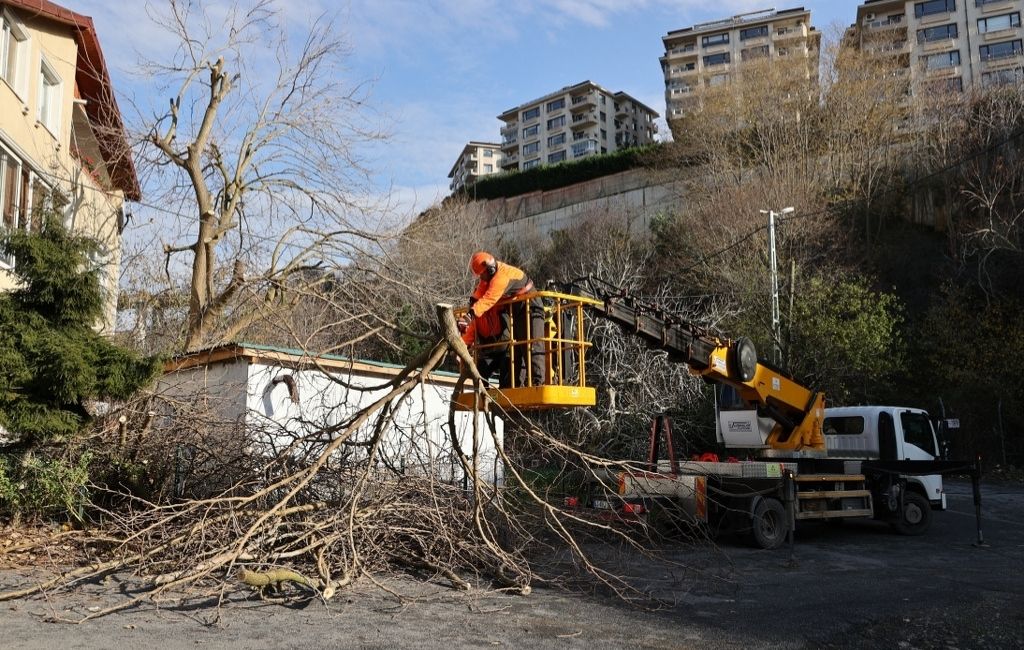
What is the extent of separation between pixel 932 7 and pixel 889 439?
61056 millimetres

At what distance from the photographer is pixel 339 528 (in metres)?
8.31

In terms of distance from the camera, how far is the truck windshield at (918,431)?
1473 centimetres

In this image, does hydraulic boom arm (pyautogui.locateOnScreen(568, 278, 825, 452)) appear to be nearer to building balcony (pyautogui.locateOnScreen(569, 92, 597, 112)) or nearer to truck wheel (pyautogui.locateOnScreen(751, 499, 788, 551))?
truck wheel (pyautogui.locateOnScreen(751, 499, 788, 551))

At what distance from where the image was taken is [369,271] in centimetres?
1289

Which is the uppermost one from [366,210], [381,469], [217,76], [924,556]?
[217,76]

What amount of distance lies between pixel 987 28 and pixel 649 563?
64473 millimetres

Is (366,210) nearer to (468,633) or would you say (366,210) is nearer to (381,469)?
(381,469)

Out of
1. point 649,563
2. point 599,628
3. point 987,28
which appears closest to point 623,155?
point 987,28

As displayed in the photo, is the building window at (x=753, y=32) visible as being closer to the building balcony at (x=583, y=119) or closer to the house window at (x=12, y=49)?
the building balcony at (x=583, y=119)

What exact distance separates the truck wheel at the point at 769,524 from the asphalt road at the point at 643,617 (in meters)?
1.73

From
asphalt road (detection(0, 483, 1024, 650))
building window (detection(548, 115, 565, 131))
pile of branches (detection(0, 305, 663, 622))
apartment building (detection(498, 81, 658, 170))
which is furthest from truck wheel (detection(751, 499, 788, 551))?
building window (detection(548, 115, 565, 131))

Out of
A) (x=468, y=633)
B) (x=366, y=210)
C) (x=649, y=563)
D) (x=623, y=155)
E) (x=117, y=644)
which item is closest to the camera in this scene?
(x=117, y=644)

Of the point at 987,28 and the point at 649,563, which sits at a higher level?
the point at 987,28

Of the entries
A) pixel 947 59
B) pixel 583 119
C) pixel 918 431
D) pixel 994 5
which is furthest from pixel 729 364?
pixel 583 119
